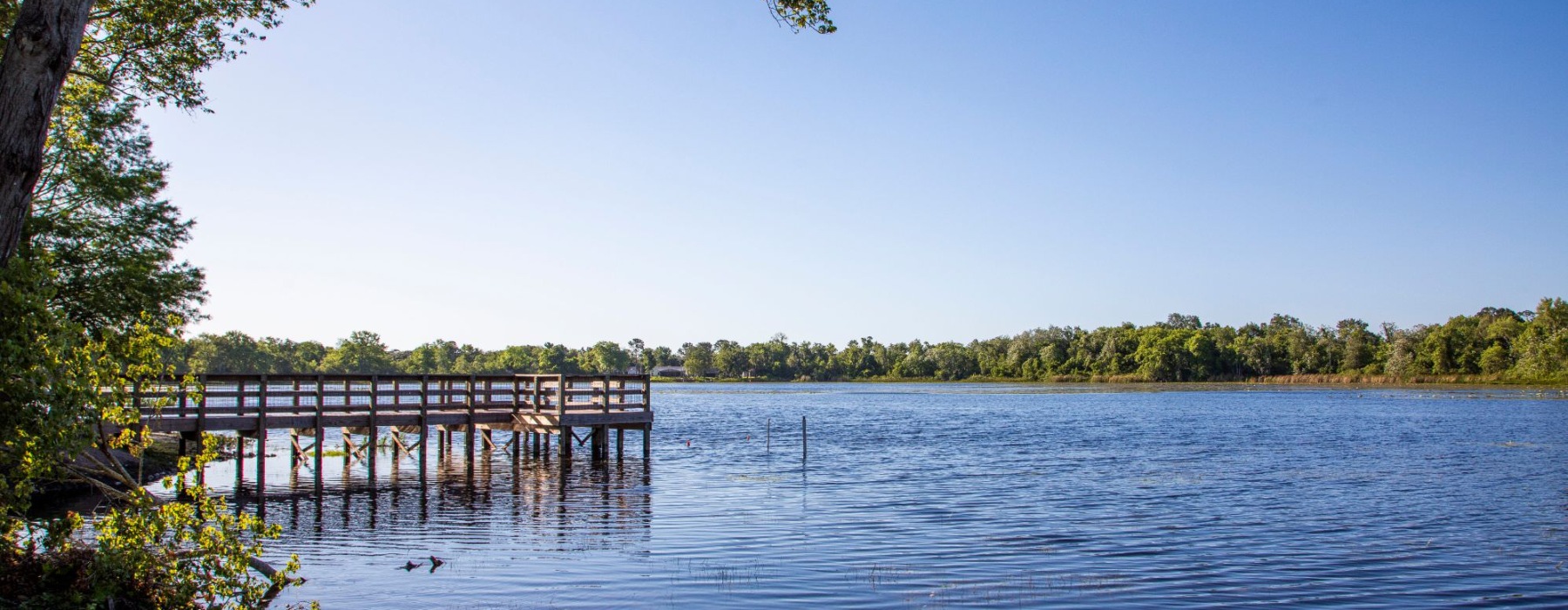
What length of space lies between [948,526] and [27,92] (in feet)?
49.5

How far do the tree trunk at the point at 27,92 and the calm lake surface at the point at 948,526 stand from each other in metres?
6.09

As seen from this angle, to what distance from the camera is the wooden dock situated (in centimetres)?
2400

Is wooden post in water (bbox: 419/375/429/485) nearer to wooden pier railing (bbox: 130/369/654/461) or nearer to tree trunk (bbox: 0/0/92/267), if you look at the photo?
wooden pier railing (bbox: 130/369/654/461)

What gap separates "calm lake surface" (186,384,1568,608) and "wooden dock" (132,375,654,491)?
1102mm

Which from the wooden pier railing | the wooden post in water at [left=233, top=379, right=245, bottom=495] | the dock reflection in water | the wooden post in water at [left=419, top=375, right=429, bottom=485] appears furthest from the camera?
the wooden post in water at [left=419, top=375, right=429, bottom=485]

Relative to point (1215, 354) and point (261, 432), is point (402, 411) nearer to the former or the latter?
point (261, 432)

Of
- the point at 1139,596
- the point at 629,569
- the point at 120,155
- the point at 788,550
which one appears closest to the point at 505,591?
the point at 629,569

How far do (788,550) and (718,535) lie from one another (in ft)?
6.43

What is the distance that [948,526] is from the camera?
63.2 feet

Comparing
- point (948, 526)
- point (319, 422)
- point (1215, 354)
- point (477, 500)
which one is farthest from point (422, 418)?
point (1215, 354)

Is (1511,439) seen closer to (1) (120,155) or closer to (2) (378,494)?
(2) (378,494)

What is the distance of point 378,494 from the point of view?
23.9 meters

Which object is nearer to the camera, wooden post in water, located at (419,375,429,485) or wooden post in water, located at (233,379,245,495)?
wooden post in water, located at (233,379,245,495)

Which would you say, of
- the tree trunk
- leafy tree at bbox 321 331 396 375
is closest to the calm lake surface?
the tree trunk
